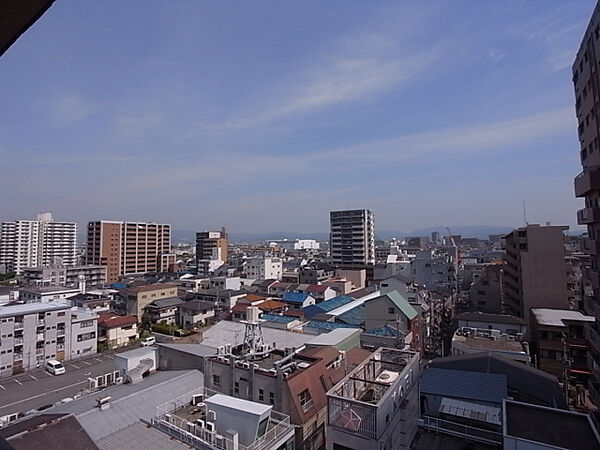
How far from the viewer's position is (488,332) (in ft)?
65.3

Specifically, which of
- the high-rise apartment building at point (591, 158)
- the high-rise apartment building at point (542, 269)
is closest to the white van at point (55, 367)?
the high-rise apartment building at point (591, 158)

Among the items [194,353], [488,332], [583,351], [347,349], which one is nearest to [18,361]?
[194,353]

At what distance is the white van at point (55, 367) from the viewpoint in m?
21.8

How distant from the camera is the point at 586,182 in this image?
12.5 meters

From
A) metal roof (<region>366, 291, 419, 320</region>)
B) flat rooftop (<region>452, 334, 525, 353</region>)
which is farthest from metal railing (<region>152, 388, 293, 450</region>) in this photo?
metal roof (<region>366, 291, 419, 320</region>)

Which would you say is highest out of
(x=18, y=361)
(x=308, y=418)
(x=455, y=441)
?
(x=455, y=441)

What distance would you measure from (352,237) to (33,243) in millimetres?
58667

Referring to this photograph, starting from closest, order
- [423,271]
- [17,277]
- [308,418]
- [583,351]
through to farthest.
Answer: [308,418]
[583,351]
[423,271]
[17,277]

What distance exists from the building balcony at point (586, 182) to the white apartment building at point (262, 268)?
40.2 m

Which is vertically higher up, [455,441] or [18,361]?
[455,441]

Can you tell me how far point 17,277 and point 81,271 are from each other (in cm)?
1784

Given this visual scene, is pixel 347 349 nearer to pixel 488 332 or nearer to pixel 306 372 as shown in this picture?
pixel 306 372

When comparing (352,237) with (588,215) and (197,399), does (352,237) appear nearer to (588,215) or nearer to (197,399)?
(588,215)

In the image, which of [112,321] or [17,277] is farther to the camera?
[17,277]
